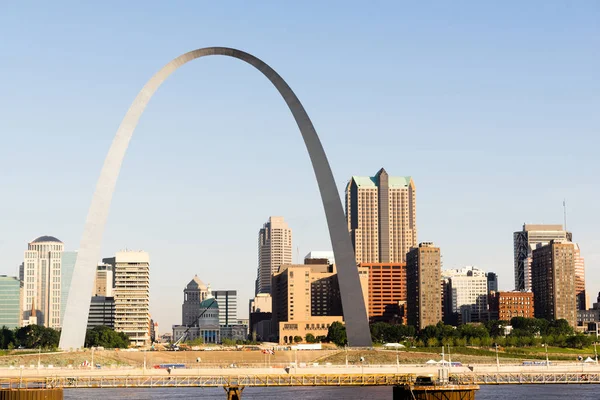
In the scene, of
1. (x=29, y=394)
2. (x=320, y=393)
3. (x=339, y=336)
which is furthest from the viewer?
(x=339, y=336)

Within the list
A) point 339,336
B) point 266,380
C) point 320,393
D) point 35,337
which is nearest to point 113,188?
point 320,393

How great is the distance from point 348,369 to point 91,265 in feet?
102

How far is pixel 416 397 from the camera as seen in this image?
204 ft

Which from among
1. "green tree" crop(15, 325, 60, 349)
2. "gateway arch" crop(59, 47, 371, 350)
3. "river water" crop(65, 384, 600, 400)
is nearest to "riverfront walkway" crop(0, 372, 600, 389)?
"river water" crop(65, 384, 600, 400)

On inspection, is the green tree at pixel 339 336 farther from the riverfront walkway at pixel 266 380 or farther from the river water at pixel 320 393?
the riverfront walkway at pixel 266 380

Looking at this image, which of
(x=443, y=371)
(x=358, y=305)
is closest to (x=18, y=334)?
(x=358, y=305)

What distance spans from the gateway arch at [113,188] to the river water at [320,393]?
21.8 feet

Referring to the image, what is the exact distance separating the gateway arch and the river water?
6.66 meters

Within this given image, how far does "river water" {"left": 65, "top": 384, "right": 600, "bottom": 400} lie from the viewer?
8981cm

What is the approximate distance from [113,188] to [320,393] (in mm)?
29879

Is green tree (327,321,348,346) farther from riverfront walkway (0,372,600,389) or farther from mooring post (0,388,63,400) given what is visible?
mooring post (0,388,63,400)

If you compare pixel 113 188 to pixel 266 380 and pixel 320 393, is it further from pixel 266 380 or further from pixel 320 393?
pixel 266 380

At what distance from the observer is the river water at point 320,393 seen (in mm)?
89812

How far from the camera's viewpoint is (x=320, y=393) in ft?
320
